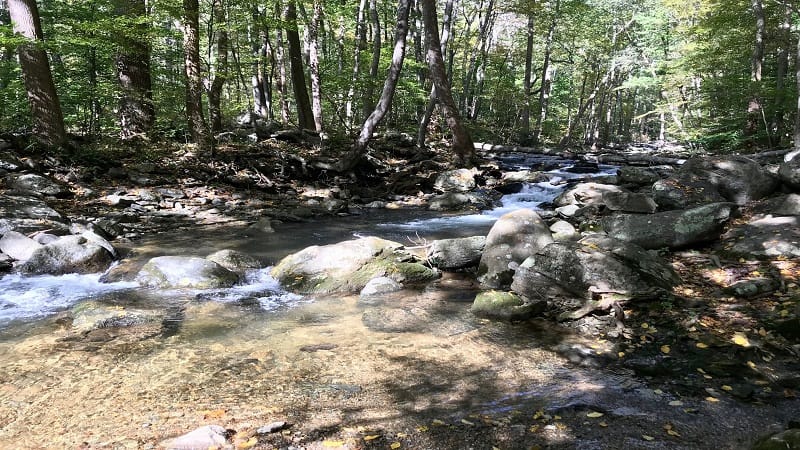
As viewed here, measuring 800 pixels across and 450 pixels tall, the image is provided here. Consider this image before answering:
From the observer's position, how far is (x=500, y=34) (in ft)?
130

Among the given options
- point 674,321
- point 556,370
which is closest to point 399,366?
point 556,370

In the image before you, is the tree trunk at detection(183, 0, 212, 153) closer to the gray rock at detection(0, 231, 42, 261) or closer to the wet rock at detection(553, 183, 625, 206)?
the gray rock at detection(0, 231, 42, 261)

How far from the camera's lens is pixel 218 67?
1372cm

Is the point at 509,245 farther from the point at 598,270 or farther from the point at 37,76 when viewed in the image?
the point at 37,76

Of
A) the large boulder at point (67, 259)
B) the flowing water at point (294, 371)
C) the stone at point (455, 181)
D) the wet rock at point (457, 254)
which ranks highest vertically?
the stone at point (455, 181)

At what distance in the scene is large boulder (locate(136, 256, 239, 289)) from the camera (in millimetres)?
6270

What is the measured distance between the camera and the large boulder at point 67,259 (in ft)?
22.3

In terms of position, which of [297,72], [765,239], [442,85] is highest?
[297,72]

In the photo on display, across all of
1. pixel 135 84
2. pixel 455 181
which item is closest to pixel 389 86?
pixel 455 181

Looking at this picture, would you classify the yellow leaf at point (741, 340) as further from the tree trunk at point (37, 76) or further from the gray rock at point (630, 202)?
the tree trunk at point (37, 76)

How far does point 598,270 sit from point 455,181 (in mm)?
9376

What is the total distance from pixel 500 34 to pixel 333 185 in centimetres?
3149

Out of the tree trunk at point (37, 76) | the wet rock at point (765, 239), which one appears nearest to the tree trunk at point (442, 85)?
the tree trunk at point (37, 76)

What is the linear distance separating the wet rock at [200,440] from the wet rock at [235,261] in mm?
4199
